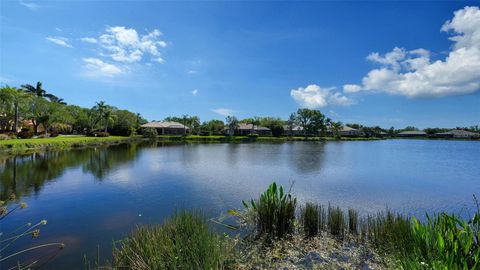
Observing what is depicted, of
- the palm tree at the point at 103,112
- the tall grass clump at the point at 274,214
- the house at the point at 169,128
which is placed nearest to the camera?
the tall grass clump at the point at 274,214

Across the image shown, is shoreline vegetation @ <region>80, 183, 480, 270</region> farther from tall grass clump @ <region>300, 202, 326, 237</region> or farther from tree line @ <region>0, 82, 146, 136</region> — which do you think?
tree line @ <region>0, 82, 146, 136</region>

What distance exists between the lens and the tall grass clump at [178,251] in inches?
194

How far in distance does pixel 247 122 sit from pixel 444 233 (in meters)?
93.3

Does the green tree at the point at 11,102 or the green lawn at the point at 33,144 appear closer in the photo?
the green lawn at the point at 33,144

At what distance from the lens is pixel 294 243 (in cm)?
788

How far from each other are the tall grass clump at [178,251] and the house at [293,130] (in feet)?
288

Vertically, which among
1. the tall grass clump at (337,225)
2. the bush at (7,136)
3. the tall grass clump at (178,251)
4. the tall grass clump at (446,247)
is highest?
the bush at (7,136)

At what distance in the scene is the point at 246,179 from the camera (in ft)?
63.3

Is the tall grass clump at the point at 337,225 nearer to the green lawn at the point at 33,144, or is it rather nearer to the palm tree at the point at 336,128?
the green lawn at the point at 33,144

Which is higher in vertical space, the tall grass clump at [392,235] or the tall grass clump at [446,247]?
the tall grass clump at [446,247]

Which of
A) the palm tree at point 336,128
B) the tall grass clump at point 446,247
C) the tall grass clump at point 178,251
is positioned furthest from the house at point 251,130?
the tall grass clump at point 446,247

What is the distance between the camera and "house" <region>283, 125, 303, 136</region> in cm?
9349

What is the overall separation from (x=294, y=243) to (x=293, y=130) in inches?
3496

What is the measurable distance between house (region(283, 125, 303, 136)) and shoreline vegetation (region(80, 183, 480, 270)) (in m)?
84.3
